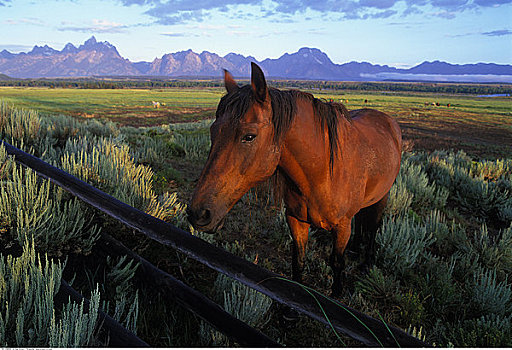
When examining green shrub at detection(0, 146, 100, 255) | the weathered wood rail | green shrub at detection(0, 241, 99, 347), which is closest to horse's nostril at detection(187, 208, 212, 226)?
the weathered wood rail

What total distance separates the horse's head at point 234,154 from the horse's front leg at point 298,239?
1.16 metres

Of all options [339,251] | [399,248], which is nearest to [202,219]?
[339,251]

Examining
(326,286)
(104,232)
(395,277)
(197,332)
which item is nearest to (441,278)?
(395,277)

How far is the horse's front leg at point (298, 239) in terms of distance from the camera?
289 cm

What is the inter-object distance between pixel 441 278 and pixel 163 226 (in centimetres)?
353

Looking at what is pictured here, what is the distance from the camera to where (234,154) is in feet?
5.81

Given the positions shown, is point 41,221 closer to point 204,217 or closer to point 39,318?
point 39,318

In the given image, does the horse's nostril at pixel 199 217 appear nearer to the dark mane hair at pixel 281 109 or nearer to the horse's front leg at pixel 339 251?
the dark mane hair at pixel 281 109

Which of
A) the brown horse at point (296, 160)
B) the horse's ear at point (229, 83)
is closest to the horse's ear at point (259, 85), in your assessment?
the brown horse at point (296, 160)

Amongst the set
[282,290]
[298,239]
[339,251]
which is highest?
[282,290]

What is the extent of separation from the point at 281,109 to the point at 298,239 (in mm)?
1573

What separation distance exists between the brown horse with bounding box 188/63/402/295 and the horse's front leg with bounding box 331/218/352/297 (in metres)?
0.01

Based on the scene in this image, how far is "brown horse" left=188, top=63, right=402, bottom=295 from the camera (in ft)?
5.74

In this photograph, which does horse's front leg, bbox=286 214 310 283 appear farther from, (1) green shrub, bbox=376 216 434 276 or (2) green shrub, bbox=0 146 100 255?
(2) green shrub, bbox=0 146 100 255
